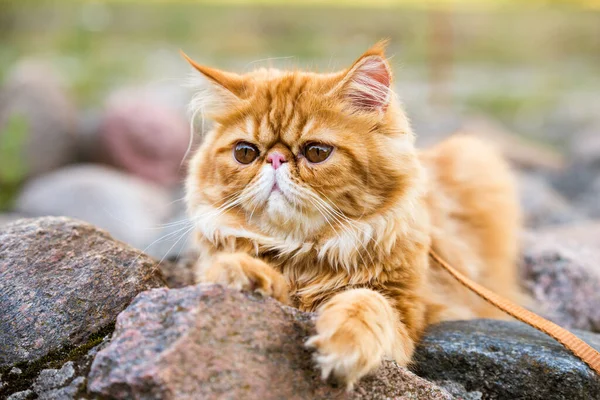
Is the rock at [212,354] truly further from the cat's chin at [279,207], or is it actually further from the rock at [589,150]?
the rock at [589,150]

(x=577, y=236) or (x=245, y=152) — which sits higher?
(x=245, y=152)

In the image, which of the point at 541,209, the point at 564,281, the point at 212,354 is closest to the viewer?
the point at 212,354

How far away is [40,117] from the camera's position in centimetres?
671

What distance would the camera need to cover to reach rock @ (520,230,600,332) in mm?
3258

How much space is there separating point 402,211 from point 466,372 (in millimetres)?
678

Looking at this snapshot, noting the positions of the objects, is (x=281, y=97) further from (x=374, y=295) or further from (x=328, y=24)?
(x=328, y=24)

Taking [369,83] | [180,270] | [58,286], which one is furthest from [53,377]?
[369,83]

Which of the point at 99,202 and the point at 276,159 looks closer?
the point at 276,159

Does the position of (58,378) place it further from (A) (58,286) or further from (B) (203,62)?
(B) (203,62)

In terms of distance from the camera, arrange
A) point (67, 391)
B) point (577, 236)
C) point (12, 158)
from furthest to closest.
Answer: point (12, 158) → point (577, 236) → point (67, 391)

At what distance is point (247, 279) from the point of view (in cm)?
178

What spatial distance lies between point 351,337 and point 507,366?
0.85 meters

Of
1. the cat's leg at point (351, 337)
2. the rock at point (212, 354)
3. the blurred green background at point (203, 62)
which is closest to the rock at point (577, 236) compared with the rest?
the blurred green background at point (203, 62)

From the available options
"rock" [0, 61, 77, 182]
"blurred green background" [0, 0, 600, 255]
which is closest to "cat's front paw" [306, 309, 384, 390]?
"blurred green background" [0, 0, 600, 255]
